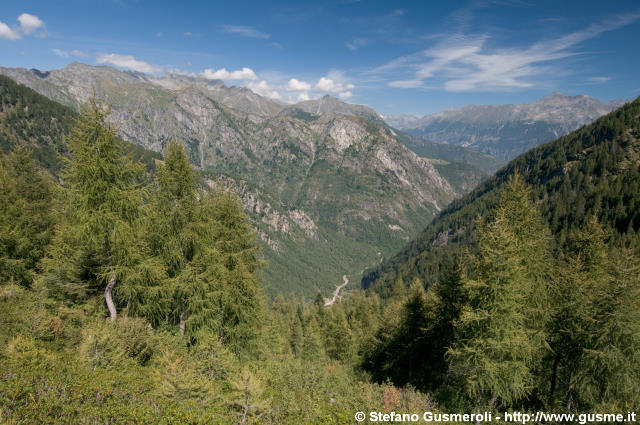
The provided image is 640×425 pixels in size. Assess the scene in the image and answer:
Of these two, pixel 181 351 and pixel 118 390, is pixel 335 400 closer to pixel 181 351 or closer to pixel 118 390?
pixel 181 351

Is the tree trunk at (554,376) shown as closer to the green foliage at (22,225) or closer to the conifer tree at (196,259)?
the conifer tree at (196,259)

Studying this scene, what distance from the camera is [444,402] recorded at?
69.8 ft

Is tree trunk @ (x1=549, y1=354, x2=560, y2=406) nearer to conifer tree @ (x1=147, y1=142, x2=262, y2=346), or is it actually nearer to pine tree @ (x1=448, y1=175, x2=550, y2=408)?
pine tree @ (x1=448, y1=175, x2=550, y2=408)

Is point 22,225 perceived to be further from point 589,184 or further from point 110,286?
point 589,184

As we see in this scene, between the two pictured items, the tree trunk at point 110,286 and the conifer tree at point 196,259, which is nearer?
the tree trunk at point 110,286

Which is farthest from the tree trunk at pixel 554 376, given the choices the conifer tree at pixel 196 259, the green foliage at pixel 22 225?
the green foliage at pixel 22 225

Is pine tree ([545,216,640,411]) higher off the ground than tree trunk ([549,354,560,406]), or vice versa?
pine tree ([545,216,640,411])

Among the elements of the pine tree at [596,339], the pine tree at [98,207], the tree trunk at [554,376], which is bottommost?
the tree trunk at [554,376]

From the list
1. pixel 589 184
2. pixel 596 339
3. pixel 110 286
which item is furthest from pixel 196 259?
pixel 589 184

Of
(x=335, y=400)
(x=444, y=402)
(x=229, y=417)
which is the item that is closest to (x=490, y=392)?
(x=444, y=402)

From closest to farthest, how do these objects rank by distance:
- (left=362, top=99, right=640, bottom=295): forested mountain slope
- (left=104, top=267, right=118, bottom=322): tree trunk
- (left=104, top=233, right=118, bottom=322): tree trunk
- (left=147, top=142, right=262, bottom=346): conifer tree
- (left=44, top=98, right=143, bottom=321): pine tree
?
(left=44, top=98, right=143, bottom=321): pine tree → (left=104, top=233, right=118, bottom=322): tree trunk → (left=104, top=267, right=118, bottom=322): tree trunk → (left=147, top=142, right=262, bottom=346): conifer tree → (left=362, top=99, right=640, bottom=295): forested mountain slope

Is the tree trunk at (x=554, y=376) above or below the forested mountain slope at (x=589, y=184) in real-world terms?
below

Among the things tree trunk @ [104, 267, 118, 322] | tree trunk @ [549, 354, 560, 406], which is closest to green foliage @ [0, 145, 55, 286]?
tree trunk @ [104, 267, 118, 322]

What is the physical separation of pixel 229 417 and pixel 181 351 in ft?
26.6
